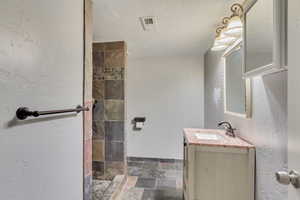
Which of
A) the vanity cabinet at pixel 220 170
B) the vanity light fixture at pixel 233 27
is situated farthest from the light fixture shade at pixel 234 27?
the vanity cabinet at pixel 220 170

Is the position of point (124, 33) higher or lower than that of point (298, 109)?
higher

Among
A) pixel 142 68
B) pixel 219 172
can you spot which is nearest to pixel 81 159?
pixel 219 172

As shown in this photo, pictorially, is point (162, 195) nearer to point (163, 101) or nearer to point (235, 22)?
point (163, 101)

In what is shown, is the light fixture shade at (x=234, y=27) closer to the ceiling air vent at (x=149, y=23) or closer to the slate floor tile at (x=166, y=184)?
the ceiling air vent at (x=149, y=23)

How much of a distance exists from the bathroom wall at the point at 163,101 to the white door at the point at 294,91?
2.66 meters

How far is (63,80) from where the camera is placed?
3.57 feet

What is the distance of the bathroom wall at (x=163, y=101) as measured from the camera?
3.30 meters

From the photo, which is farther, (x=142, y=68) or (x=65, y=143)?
(x=142, y=68)

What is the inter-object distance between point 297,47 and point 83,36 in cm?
133

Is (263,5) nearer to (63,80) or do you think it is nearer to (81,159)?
(63,80)

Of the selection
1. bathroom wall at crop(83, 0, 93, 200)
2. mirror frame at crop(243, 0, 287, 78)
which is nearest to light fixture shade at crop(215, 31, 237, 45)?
mirror frame at crop(243, 0, 287, 78)

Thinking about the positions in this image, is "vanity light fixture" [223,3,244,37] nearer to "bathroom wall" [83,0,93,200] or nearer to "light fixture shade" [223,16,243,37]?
"light fixture shade" [223,16,243,37]

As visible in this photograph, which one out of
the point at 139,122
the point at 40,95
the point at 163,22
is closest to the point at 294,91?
the point at 40,95

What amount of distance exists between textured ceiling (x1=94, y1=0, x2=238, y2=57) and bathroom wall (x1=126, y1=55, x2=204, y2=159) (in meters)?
0.56
